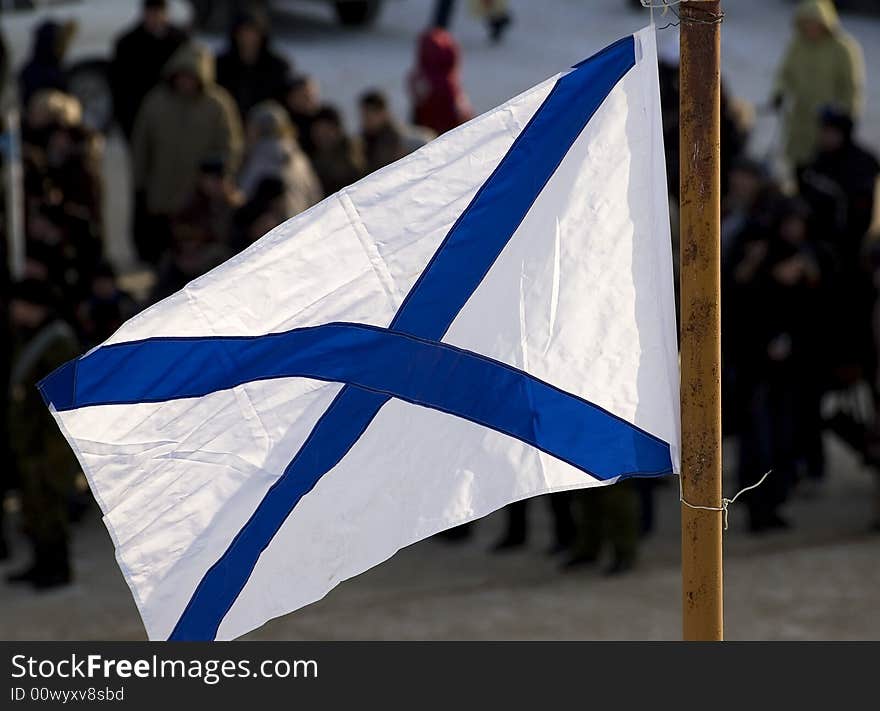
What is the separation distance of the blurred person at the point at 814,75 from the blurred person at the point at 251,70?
147 inches

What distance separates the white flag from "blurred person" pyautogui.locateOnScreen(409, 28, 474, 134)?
9.17 m

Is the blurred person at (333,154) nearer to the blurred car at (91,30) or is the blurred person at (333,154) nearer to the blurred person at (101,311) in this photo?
the blurred person at (101,311)

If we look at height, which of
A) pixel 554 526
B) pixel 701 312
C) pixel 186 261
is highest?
pixel 186 261

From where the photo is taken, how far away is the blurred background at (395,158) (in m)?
8.17

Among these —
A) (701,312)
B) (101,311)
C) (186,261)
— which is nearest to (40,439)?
(101,311)

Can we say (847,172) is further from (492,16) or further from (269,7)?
(269,7)

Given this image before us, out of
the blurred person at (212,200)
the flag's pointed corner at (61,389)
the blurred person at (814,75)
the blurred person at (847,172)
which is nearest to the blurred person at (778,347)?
the blurred person at (847,172)

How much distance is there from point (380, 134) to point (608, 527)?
12.8 ft

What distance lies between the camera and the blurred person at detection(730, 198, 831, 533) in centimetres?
887

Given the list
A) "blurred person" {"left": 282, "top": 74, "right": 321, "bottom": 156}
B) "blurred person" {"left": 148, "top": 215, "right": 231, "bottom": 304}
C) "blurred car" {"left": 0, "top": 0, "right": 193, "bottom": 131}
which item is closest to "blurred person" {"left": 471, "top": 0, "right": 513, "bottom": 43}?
"blurred car" {"left": 0, "top": 0, "right": 193, "bottom": 131}

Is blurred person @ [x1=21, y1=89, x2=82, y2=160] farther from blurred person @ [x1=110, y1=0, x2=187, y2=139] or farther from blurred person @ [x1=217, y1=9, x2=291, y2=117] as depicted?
blurred person @ [x1=217, y1=9, x2=291, y2=117]

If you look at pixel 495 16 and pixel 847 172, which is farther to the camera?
pixel 495 16

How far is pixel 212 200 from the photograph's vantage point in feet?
33.7
